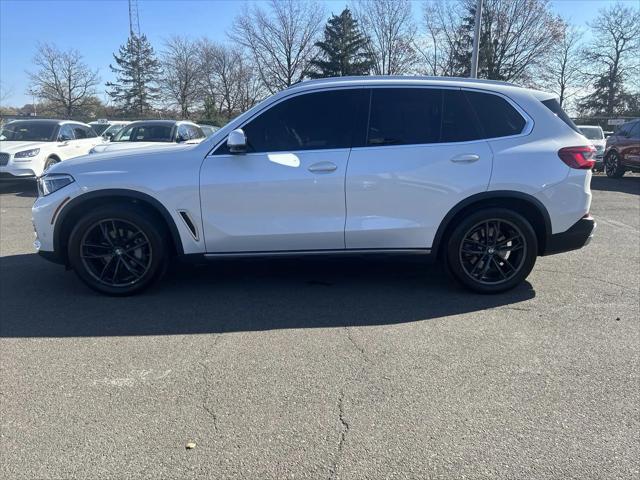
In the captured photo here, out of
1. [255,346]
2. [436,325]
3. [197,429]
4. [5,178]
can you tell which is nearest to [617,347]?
[436,325]

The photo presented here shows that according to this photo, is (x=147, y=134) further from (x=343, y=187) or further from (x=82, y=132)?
(x=343, y=187)

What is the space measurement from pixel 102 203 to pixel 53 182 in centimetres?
47

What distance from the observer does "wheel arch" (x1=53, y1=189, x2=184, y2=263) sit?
14.6ft

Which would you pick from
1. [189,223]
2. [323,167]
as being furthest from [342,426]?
[189,223]

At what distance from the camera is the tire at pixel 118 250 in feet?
14.7

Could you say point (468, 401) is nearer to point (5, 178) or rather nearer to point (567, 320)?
point (567, 320)

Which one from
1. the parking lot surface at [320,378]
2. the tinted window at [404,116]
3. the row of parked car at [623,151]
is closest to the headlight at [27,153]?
the parking lot surface at [320,378]

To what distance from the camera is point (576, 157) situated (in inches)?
179

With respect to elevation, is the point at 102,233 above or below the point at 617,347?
above

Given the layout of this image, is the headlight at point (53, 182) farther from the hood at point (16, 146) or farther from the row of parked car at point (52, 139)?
the hood at point (16, 146)

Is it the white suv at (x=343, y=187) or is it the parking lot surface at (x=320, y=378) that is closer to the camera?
the parking lot surface at (x=320, y=378)

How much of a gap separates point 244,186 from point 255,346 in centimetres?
144

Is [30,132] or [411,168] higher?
[30,132]

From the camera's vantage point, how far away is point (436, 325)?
408 centimetres
